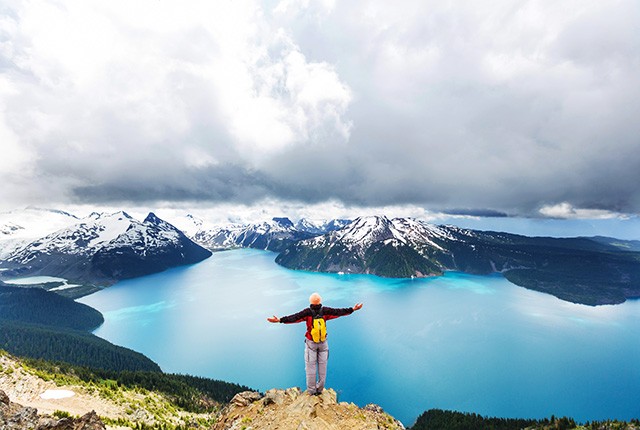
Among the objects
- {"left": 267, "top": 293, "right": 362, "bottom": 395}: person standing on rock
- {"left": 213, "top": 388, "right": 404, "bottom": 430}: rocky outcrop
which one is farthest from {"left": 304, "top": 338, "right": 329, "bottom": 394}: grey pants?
{"left": 213, "top": 388, "right": 404, "bottom": 430}: rocky outcrop

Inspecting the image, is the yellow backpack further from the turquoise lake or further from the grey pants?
the turquoise lake

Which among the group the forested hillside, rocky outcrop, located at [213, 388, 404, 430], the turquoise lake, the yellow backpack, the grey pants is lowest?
the forested hillside

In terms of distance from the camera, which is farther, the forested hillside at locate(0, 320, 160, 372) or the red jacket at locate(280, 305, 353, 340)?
the forested hillside at locate(0, 320, 160, 372)

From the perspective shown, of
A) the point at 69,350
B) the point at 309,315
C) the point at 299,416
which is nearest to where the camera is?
the point at 309,315

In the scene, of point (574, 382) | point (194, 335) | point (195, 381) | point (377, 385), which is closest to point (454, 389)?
point (377, 385)

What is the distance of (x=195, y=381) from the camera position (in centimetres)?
9881

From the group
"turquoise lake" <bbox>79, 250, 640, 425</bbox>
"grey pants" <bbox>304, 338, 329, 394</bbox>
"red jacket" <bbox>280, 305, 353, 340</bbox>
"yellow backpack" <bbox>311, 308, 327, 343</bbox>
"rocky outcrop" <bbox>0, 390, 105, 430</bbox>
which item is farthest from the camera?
"turquoise lake" <bbox>79, 250, 640, 425</bbox>

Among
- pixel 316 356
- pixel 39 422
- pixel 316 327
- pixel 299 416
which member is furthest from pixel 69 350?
pixel 316 327

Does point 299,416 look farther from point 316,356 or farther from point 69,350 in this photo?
point 69,350

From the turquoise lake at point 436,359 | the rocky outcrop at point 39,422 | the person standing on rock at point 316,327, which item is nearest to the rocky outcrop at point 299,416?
the person standing on rock at point 316,327

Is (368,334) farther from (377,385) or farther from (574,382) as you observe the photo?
(574,382)

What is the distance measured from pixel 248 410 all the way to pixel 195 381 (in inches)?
3811

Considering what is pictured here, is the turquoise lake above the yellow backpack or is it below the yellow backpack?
below

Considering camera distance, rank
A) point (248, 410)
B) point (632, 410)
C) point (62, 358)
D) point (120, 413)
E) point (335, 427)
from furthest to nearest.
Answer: point (62, 358), point (632, 410), point (120, 413), point (248, 410), point (335, 427)
